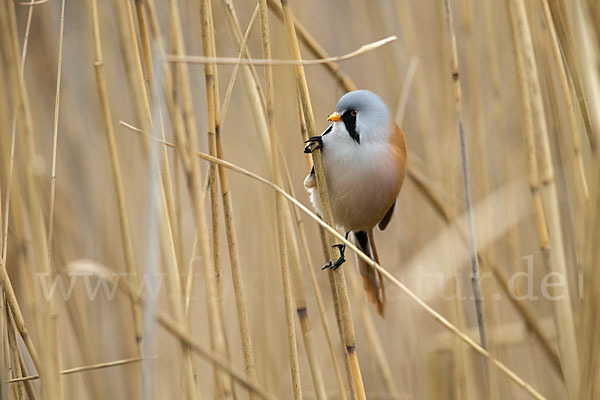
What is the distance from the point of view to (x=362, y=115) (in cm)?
129

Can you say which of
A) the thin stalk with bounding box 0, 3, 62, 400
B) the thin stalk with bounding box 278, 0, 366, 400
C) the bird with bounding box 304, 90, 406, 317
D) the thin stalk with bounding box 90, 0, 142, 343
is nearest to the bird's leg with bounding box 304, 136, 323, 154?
the bird with bounding box 304, 90, 406, 317

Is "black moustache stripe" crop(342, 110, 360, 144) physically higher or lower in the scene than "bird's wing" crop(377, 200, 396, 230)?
higher

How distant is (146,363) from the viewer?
0.80 m

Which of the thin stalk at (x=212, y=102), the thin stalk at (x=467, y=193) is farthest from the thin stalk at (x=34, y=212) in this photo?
the thin stalk at (x=467, y=193)

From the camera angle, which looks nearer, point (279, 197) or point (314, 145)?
point (279, 197)

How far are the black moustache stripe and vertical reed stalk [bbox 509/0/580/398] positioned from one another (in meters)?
0.35

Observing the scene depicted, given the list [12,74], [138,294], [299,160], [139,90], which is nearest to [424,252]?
[299,160]

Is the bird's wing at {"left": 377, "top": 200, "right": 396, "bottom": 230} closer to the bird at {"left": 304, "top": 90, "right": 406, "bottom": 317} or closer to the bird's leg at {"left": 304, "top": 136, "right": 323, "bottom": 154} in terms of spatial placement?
the bird at {"left": 304, "top": 90, "right": 406, "bottom": 317}

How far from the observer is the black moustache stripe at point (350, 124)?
4.19 feet

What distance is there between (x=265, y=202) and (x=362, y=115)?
29 cm

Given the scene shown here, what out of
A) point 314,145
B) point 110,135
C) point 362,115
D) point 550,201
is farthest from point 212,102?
point 550,201

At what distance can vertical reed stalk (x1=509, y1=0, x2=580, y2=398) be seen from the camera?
1.09 m

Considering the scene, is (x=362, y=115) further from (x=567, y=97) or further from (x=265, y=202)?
(x=567, y=97)

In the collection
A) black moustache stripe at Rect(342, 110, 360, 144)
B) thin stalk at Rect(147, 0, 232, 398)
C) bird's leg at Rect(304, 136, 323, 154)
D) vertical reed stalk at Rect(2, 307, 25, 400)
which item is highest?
black moustache stripe at Rect(342, 110, 360, 144)
